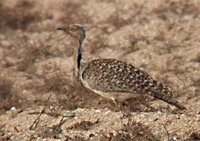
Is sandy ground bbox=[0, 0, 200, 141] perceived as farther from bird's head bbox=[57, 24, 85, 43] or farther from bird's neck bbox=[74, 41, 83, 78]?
bird's head bbox=[57, 24, 85, 43]

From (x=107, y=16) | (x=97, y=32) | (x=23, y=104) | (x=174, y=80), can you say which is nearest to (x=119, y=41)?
(x=97, y=32)

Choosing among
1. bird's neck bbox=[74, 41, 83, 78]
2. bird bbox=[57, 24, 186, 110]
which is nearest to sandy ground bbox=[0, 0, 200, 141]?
bird bbox=[57, 24, 186, 110]

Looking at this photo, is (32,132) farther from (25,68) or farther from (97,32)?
(97,32)

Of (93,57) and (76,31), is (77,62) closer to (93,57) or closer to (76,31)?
(76,31)

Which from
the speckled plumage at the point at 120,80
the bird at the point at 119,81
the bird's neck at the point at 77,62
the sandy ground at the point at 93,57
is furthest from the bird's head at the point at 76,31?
the sandy ground at the point at 93,57

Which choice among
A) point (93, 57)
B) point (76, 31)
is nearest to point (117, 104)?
point (76, 31)

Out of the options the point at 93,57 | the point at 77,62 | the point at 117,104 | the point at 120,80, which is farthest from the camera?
the point at 93,57
